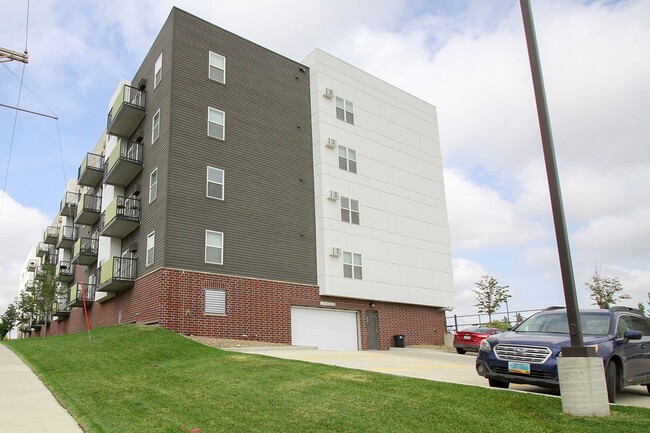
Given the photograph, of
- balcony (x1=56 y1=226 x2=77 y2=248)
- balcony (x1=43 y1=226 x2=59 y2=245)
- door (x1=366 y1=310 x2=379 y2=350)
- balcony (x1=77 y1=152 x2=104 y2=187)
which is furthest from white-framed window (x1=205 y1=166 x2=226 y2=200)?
balcony (x1=43 y1=226 x2=59 y2=245)

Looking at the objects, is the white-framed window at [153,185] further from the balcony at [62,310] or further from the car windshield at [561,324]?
the balcony at [62,310]

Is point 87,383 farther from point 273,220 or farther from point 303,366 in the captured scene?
point 273,220

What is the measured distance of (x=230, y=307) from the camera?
2241 cm

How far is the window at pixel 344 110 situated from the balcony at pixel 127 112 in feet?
31.2

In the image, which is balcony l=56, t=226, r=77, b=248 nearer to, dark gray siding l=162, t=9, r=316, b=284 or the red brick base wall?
the red brick base wall

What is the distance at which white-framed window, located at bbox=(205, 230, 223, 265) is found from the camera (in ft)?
74.1

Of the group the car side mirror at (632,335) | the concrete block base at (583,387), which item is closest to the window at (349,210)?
the car side mirror at (632,335)

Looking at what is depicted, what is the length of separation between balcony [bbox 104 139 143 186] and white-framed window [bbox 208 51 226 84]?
4879 mm

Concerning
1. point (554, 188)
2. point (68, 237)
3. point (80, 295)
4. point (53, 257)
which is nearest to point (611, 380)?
point (554, 188)

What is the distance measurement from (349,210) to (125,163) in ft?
35.1

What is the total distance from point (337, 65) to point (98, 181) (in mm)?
17611

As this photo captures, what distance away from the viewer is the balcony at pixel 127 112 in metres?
26.9

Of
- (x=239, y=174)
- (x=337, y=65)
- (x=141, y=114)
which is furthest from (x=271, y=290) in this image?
(x=337, y=65)

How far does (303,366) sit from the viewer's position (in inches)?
467
